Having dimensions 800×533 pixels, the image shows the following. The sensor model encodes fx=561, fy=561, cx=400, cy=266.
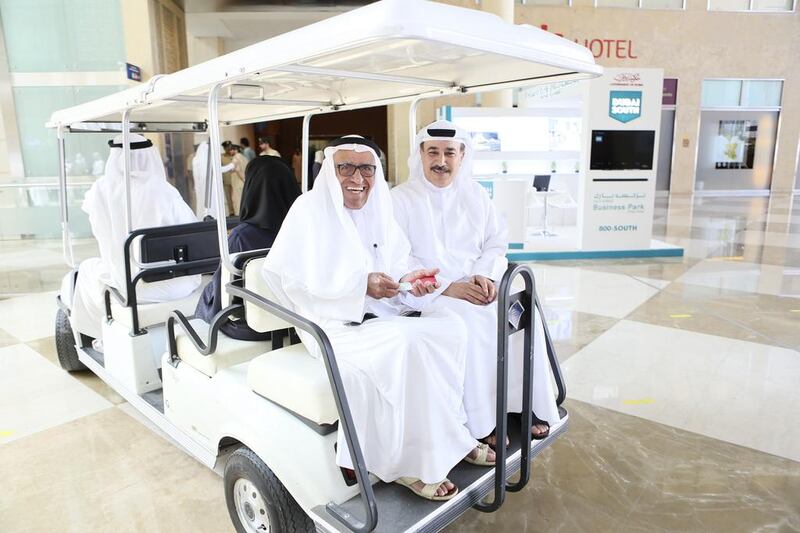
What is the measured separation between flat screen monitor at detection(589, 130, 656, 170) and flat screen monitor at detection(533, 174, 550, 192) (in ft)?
5.10

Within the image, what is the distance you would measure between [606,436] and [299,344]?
1742mm

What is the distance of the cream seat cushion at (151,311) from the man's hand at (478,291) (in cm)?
172

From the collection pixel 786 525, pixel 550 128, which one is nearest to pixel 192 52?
pixel 550 128

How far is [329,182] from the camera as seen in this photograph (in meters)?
2.36

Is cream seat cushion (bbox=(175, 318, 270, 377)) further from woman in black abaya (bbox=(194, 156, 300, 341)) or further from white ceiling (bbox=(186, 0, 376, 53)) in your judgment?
white ceiling (bbox=(186, 0, 376, 53))

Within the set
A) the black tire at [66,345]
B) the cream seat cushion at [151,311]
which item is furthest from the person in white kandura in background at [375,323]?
the black tire at [66,345]

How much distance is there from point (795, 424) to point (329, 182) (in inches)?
113

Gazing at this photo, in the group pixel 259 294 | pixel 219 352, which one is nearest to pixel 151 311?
pixel 219 352

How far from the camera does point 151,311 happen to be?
10.8 feet

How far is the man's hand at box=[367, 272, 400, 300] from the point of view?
2279 millimetres

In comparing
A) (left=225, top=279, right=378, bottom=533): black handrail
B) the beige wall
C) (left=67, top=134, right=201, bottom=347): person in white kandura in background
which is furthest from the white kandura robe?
the beige wall

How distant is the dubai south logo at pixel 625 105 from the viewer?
7.40 metres

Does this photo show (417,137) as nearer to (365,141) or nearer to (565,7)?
(365,141)

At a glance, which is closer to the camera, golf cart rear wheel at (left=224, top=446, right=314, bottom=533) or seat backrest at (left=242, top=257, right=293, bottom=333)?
golf cart rear wheel at (left=224, top=446, right=314, bottom=533)
